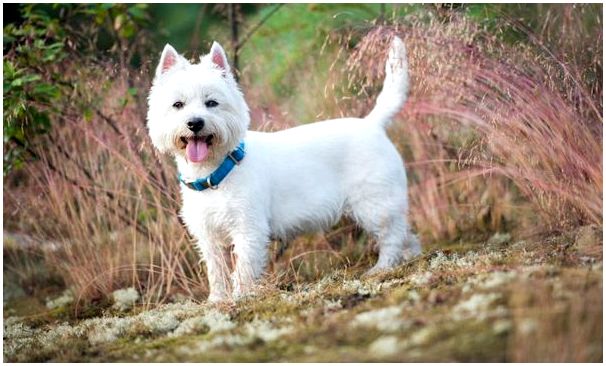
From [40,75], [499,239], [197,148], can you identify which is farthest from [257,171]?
[40,75]

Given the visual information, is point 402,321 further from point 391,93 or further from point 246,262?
point 391,93

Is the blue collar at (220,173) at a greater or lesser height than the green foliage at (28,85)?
lesser

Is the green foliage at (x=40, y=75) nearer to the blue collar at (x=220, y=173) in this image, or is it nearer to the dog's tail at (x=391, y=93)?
the blue collar at (x=220, y=173)

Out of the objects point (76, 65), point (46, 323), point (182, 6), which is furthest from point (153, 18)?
point (46, 323)

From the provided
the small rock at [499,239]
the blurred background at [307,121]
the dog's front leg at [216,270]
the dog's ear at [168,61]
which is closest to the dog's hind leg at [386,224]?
the blurred background at [307,121]

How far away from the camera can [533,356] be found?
2.60 meters

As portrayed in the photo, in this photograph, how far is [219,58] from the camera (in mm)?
3971

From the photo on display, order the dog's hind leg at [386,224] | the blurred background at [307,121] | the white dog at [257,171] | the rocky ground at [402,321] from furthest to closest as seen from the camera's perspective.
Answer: the dog's hind leg at [386,224] < the blurred background at [307,121] < the white dog at [257,171] < the rocky ground at [402,321]

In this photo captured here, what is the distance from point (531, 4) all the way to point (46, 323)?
3.47 m

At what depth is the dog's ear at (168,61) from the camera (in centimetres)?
390

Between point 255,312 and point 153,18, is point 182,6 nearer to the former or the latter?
point 153,18

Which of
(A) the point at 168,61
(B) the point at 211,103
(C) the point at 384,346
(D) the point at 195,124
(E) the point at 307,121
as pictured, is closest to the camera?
(C) the point at 384,346

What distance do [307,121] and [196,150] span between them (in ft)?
6.43

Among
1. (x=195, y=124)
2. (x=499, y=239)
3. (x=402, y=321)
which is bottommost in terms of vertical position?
(x=499, y=239)
